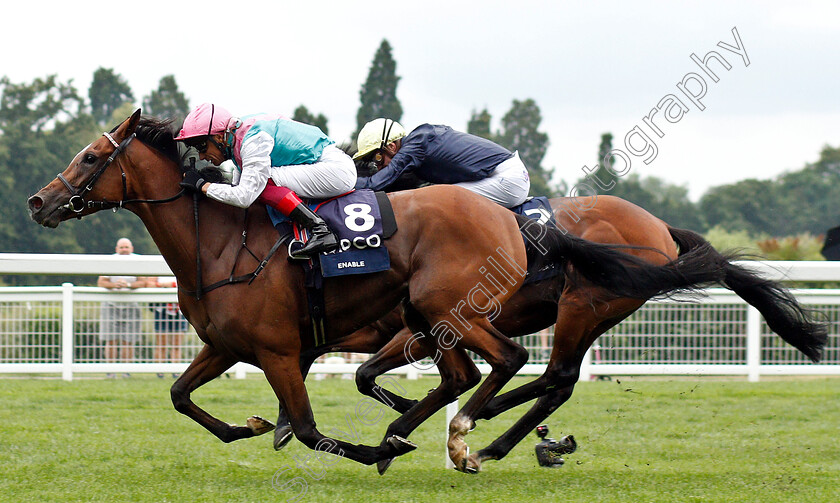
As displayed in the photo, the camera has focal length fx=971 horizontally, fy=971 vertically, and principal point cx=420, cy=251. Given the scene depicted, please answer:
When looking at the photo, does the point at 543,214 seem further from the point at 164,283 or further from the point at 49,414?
the point at 164,283

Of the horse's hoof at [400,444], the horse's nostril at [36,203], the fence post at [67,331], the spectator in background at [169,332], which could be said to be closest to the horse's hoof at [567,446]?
the horse's hoof at [400,444]

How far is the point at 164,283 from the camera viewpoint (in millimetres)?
8344

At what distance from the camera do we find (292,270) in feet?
14.0

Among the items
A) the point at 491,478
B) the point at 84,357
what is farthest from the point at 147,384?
the point at 491,478

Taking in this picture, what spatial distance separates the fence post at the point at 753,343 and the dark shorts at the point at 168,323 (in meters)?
4.92

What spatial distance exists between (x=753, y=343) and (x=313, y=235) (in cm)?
570

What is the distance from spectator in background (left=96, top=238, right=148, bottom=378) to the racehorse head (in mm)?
3759

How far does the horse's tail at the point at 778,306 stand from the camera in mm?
5543

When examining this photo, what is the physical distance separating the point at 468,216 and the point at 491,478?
4.52 feet

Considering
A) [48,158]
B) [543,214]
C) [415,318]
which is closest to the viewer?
[415,318]

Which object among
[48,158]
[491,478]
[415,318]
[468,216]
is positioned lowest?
[491,478]

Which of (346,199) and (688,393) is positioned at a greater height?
(346,199)

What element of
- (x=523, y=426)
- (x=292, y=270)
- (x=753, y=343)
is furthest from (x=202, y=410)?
(x=753, y=343)

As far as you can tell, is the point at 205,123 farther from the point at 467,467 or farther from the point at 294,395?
the point at 467,467
